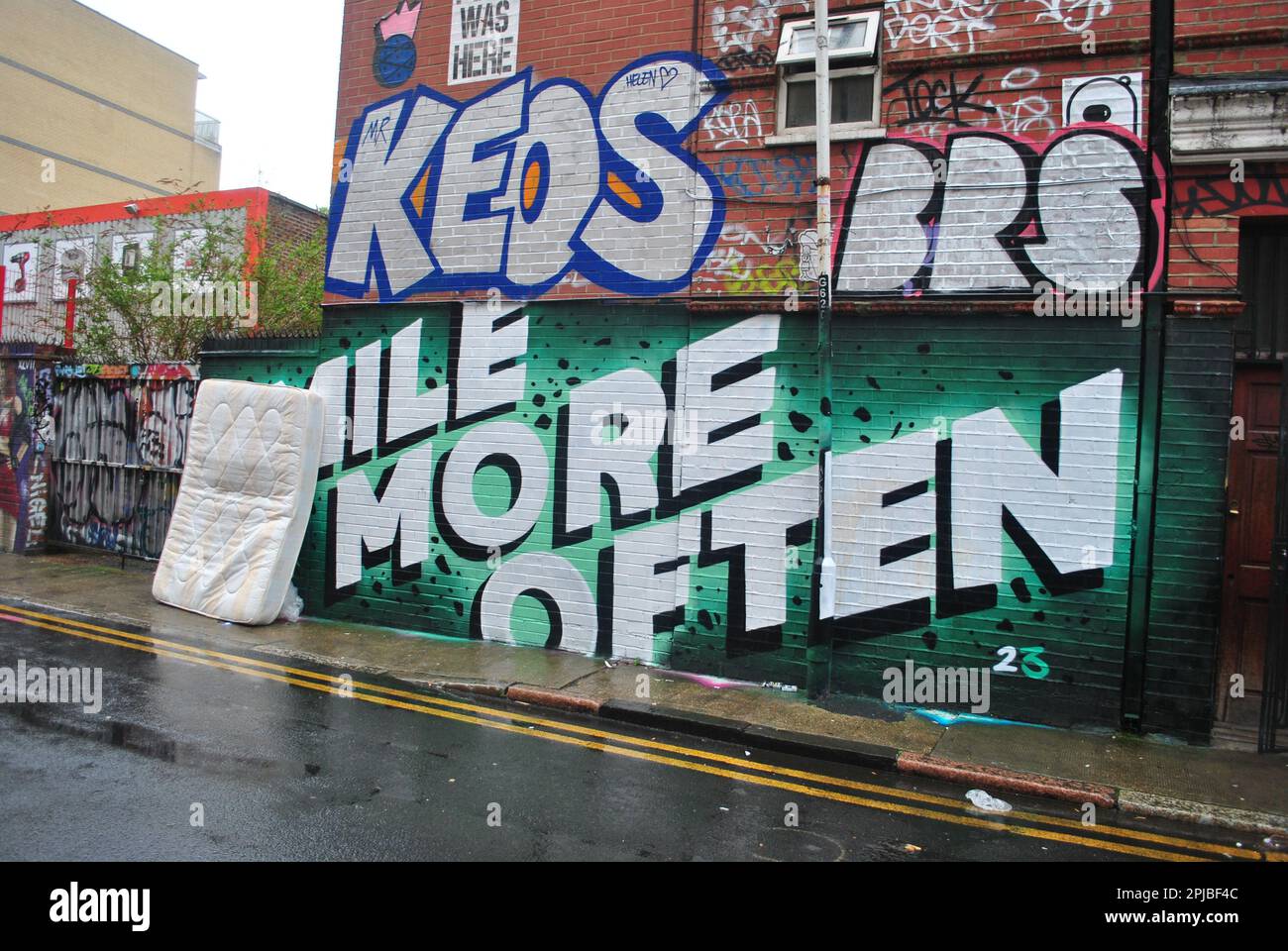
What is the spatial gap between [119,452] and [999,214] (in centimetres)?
1163

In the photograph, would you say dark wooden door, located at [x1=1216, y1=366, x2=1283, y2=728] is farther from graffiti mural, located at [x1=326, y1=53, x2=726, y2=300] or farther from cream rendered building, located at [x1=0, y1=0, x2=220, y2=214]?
cream rendered building, located at [x1=0, y1=0, x2=220, y2=214]

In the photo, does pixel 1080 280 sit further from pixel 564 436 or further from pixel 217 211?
pixel 217 211

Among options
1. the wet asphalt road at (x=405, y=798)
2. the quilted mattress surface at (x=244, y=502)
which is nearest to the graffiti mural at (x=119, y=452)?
the quilted mattress surface at (x=244, y=502)

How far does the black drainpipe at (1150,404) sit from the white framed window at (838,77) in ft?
7.06

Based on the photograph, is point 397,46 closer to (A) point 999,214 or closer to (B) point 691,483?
(B) point 691,483

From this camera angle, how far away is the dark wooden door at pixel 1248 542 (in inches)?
268

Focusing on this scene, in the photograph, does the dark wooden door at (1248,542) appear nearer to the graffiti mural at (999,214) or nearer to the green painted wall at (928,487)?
the green painted wall at (928,487)

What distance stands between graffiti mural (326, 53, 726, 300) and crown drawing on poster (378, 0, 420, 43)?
73cm

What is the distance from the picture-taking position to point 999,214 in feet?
23.7

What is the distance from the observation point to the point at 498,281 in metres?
9.19

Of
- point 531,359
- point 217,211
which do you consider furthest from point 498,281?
point 217,211

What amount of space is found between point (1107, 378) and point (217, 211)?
18720 millimetres

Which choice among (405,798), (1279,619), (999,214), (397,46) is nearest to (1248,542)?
(1279,619)
